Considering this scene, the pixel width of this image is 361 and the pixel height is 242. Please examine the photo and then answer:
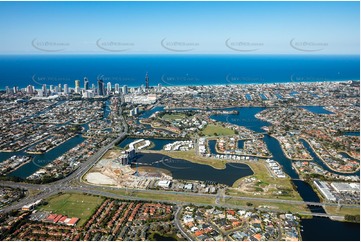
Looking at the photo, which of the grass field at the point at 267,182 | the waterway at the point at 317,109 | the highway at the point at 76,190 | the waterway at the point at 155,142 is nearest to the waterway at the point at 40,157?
the highway at the point at 76,190

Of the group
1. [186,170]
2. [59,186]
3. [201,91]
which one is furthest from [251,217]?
[201,91]

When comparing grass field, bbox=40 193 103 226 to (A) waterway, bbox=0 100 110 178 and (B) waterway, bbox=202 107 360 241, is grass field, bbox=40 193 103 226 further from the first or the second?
(B) waterway, bbox=202 107 360 241

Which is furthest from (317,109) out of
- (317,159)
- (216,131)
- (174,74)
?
(174,74)

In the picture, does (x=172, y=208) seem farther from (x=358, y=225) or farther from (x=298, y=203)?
(x=358, y=225)

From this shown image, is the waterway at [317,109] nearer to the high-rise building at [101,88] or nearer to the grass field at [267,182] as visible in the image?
the grass field at [267,182]

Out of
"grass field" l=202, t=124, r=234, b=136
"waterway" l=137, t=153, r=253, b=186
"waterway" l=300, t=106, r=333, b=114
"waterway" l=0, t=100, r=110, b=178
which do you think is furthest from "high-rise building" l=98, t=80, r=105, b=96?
"waterway" l=300, t=106, r=333, b=114
